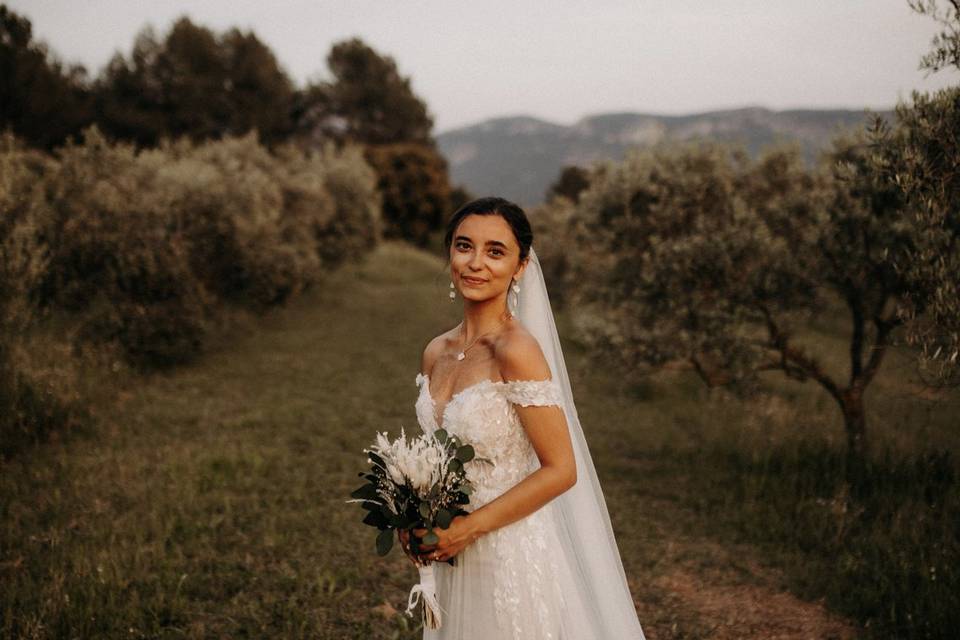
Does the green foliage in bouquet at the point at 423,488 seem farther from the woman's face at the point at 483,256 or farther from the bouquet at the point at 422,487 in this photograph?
the woman's face at the point at 483,256

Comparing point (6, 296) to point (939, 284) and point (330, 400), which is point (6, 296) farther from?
point (939, 284)

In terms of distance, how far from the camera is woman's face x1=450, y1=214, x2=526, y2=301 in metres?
2.75

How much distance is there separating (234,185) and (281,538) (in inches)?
536

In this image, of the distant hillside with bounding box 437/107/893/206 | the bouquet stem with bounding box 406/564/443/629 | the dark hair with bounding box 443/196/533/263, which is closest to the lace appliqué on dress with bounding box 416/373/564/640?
the bouquet stem with bounding box 406/564/443/629

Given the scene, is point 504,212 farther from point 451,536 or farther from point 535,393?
point 451,536

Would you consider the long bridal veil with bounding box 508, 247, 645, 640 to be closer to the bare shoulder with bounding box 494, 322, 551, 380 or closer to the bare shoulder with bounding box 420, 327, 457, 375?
the bare shoulder with bounding box 420, 327, 457, 375

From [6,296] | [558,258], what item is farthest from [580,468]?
[558,258]

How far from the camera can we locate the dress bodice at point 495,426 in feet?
8.30

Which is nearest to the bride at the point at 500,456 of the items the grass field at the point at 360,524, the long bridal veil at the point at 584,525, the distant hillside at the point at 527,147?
the long bridal veil at the point at 584,525

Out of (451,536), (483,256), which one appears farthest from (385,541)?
(483,256)

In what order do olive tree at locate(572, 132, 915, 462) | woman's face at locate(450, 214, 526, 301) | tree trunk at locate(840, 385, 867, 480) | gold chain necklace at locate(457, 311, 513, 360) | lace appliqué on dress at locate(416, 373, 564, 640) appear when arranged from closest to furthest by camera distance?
1. lace appliqué on dress at locate(416, 373, 564, 640)
2. woman's face at locate(450, 214, 526, 301)
3. gold chain necklace at locate(457, 311, 513, 360)
4. olive tree at locate(572, 132, 915, 462)
5. tree trunk at locate(840, 385, 867, 480)

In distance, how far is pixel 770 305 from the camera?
878cm

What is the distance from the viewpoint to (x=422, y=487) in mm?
2373

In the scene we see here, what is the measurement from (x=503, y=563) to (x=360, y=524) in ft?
16.0
